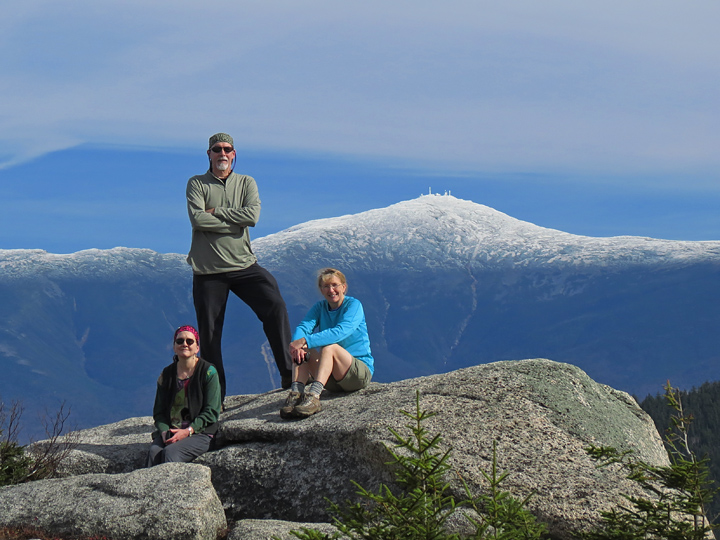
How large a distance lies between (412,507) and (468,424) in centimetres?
408

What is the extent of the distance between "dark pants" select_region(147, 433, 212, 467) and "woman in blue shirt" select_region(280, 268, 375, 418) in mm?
1167

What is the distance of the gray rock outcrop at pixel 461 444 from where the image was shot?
868 cm

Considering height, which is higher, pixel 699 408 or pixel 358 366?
pixel 358 366

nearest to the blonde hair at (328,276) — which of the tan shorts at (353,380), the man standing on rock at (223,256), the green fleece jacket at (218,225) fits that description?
the man standing on rock at (223,256)

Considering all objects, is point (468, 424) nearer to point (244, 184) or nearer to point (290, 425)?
point (290, 425)

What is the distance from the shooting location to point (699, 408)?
366 ft

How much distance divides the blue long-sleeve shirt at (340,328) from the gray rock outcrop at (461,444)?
71cm

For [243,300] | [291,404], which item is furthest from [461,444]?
[243,300]

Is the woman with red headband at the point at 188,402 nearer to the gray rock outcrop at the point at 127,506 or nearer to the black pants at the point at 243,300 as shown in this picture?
the gray rock outcrop at the point at 127,506

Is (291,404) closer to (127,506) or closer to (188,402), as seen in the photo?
(188,402)

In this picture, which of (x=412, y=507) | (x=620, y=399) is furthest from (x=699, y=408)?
(x=412, y=507)

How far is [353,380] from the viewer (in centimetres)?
1116

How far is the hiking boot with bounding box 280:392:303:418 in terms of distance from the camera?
33.9 feet

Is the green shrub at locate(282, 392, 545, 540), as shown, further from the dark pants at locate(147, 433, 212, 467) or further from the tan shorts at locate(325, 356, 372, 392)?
the tan shorts at locate(325, 356, 372, 392)
